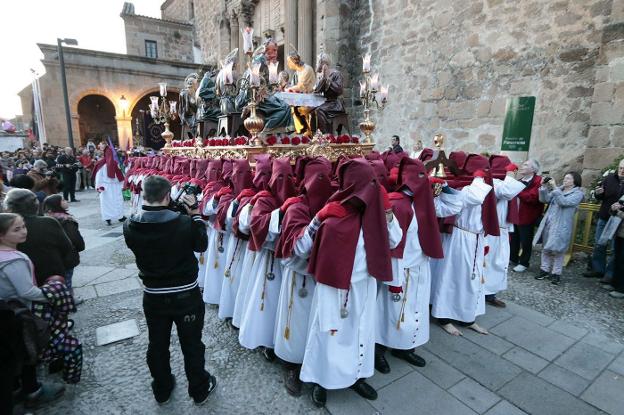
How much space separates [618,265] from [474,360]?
334 centimetres

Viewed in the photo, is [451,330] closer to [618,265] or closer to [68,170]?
[618,265]

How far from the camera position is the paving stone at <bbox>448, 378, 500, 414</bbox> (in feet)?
8.87

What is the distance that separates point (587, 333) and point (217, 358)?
13.7 feet

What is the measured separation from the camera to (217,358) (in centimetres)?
330

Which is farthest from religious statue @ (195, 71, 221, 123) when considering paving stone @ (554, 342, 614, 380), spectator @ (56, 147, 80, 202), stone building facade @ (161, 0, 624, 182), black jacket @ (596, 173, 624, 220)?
spectator @ (56, 147, 80, 202)

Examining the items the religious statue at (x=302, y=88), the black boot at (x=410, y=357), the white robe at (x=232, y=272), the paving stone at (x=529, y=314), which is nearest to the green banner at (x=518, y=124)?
the paving stone at (x=529, y=314)

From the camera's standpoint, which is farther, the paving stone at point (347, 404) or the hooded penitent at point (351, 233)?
the paving stone at point (347, 404)

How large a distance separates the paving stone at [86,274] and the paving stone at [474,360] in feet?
17.0

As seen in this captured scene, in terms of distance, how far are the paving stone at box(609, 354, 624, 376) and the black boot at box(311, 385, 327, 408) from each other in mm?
2860

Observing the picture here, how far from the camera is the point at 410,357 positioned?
10.6ft

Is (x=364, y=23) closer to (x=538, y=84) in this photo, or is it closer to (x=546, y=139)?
(x=538, y=84)

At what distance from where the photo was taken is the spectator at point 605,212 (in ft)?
16.3

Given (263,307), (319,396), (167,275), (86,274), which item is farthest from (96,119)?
(319,396)

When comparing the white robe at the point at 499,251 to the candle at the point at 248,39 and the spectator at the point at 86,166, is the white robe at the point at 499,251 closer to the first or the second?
the candle at the point at 248,39
